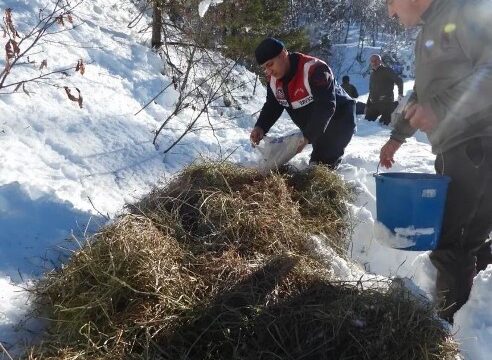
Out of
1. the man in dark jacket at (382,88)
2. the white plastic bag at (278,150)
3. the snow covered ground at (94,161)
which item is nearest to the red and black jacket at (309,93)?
the white plastic bag at (278,150)

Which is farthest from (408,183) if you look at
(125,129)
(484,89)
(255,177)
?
(125,129)

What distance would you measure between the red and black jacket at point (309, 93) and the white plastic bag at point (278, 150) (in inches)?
4.2

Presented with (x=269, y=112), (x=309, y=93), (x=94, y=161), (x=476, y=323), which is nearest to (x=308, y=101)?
(x=309, y=93)

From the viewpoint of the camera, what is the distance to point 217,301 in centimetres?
201

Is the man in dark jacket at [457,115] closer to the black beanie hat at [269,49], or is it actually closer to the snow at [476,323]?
the snow at [476,323]

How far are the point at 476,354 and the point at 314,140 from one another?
77.2 inches

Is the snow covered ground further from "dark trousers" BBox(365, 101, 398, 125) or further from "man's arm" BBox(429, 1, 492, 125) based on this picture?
"dark trousers" BBox(365, 101, 398, 125)

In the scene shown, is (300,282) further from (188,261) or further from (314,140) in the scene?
(314,140)

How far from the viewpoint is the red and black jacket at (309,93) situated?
3633 mm

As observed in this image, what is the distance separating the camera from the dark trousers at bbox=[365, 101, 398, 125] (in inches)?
400

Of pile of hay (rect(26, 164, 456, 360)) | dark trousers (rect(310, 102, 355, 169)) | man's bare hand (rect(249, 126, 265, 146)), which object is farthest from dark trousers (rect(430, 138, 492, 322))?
man's bare hand (rect(249, 126, 265, 146))

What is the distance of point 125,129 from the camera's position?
4539 mm

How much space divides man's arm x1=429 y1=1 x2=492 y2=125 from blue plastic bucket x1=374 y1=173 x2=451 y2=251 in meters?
0.32

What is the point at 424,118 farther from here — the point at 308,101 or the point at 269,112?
the point at 269,112
